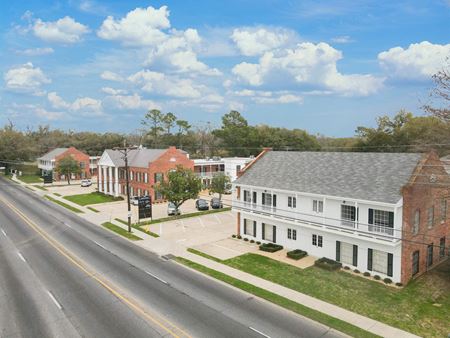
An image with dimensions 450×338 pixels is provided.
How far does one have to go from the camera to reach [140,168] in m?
61.0

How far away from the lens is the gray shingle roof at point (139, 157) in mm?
61156

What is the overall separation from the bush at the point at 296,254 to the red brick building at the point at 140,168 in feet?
107

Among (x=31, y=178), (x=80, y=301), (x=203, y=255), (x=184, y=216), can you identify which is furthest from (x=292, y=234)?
(x=31, y=178)

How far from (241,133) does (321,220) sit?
77.8 meters

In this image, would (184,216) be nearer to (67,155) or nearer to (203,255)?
(203,255)

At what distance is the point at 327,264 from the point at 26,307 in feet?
66.8

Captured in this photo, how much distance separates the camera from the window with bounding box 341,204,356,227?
27209mm

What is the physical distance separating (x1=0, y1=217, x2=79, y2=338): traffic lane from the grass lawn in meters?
13.2

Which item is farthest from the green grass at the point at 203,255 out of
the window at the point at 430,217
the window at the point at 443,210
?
the window at the point at 443,210

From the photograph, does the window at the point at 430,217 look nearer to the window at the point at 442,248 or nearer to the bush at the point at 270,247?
the window at the point at 442,248

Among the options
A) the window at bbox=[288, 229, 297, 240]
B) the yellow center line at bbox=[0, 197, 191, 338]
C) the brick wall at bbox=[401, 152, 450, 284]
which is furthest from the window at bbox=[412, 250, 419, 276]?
the yellow center line at bbox=[0, 197, 191, 338]

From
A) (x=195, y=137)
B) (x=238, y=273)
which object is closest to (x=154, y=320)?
(x=238, y=273)

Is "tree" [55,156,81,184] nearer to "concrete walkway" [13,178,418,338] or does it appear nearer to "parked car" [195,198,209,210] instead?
"parked car" [195,198,209,210]

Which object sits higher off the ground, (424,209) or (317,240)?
(424,209)
